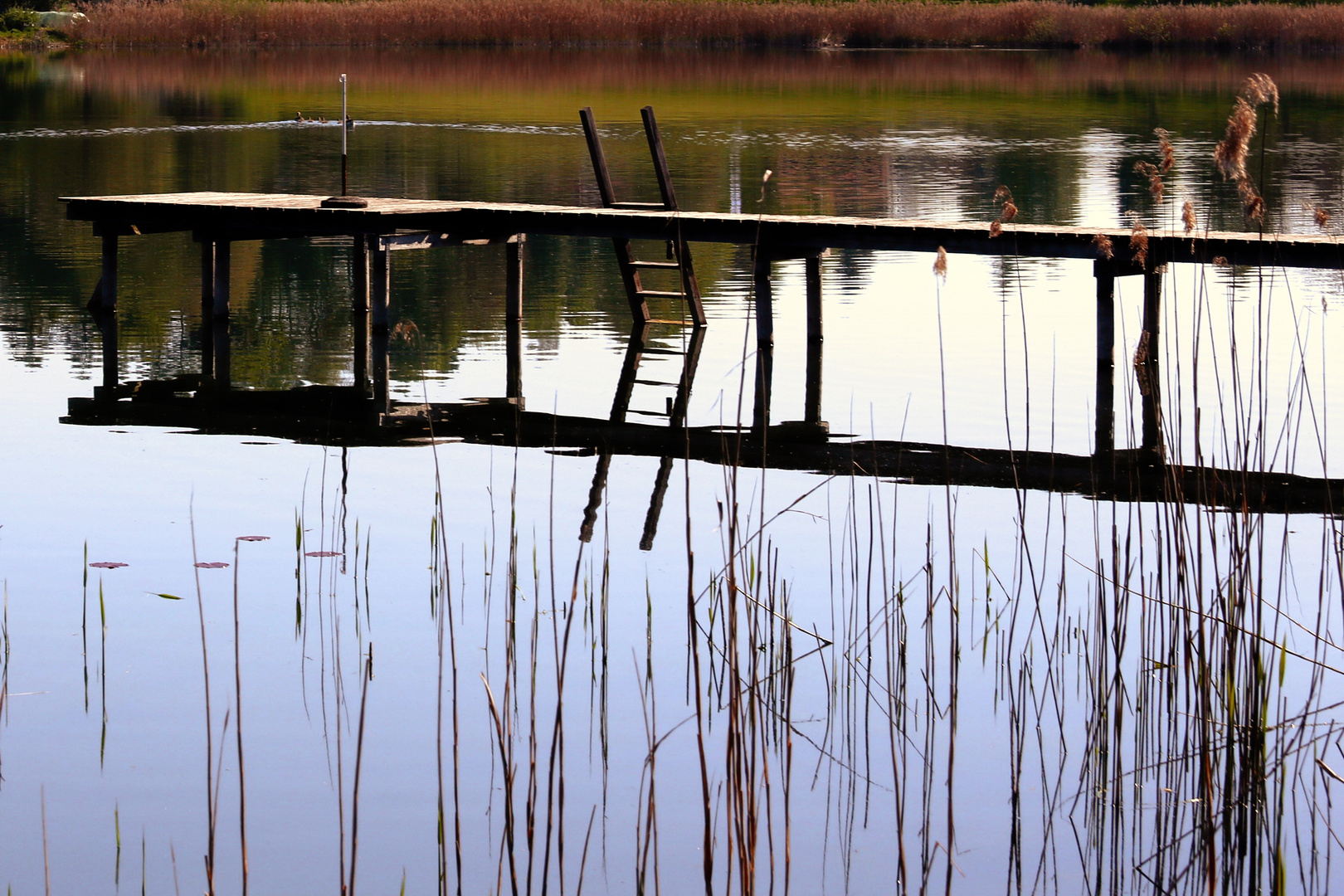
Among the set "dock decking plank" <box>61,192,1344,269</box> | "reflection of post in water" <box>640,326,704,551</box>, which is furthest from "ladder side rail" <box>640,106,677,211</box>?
"reflection of post in water" <box>640,326,704,551</box>

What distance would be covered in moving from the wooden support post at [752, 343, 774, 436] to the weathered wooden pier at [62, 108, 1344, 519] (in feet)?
0.06

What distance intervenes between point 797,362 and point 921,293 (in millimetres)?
3930

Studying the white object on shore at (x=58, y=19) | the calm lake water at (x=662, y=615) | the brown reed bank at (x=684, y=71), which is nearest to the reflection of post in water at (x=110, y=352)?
the calm lake water at (x=662, y=615)

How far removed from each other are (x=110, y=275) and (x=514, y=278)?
3.19m

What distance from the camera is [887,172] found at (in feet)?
84.7

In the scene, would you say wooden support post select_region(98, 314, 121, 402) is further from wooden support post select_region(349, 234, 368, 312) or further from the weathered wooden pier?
wooden support post select_region(349, 234, 368, 312)

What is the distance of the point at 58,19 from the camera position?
57.2 m

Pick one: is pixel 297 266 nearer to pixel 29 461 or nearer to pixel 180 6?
pixel 29 461

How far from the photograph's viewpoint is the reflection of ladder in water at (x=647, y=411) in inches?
321

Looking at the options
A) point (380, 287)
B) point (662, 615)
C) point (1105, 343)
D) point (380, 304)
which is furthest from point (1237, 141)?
point (380, 304)

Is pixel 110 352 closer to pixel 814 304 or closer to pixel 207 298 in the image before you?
pixel 207 298

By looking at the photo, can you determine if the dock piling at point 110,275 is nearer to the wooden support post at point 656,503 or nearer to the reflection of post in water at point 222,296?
the reflection of post in water at point 222,296

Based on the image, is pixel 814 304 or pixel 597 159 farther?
pixel 597 159

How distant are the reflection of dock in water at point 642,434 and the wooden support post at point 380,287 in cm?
56
